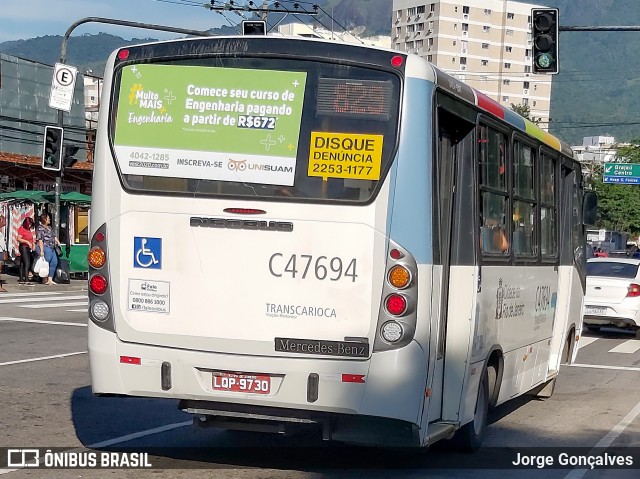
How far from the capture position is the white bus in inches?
281

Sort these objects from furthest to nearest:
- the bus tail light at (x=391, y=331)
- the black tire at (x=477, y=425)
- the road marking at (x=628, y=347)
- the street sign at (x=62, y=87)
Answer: the street sign at (x=62, y=87) → the road marking at (x=628, y=347) → the black tire at (x=477, y=425) → the bus tail light at (x=391, y=331)

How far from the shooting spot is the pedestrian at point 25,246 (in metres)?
27.7

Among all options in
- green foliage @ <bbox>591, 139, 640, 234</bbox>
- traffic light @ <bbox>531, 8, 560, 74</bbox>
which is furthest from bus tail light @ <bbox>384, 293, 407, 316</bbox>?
green foliage @ <bbox>591, 139, 640, 234</bbox>

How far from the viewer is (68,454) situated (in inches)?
322

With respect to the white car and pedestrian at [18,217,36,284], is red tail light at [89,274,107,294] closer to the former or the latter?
the white car

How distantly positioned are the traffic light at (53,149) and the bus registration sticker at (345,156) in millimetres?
21334

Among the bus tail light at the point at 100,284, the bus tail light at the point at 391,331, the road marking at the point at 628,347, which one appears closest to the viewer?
the bus tail light at the point at 391,331

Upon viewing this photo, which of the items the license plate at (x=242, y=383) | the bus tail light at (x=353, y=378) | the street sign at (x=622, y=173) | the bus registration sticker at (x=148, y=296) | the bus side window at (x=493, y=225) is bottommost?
the license plate at (x=242, y=383)

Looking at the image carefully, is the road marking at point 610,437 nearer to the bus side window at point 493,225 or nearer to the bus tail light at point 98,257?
the bus side window at point 493,225

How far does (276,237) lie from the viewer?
23.8ft

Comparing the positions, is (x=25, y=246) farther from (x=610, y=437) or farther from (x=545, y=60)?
(x=610, y=437)

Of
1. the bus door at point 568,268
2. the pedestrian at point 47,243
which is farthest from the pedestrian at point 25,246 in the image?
the bus door at point 568,268

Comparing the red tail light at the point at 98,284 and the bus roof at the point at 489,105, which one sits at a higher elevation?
the bus roof at the point at 489,105

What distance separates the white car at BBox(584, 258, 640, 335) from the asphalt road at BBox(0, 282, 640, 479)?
5.76 metres
